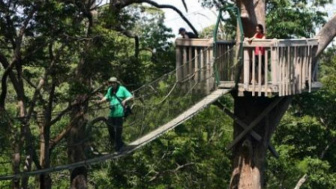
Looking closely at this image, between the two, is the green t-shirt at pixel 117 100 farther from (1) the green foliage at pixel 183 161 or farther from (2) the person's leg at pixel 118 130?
(1) the green foliage at pixel 183 161

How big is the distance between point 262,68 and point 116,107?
2.48m

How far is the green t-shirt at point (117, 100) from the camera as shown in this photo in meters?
7.55

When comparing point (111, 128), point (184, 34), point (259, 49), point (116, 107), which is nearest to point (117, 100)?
point (116, 107)

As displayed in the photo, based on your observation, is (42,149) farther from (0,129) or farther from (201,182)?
(201,182)

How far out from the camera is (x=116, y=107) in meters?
7.66

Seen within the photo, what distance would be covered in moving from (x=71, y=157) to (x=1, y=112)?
2506mm

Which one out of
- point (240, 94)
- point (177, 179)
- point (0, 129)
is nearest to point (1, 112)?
point (0, 129)

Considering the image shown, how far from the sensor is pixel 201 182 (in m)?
17.2

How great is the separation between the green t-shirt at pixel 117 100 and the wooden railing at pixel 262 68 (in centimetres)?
151

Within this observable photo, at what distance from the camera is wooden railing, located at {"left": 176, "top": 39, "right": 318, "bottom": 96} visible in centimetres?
922

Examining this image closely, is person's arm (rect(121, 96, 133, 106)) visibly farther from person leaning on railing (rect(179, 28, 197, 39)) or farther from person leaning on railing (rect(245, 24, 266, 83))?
person leaning on railing (rect(179, 28, 197, 39))

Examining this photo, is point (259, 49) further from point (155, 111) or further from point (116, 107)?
point (116, 107)

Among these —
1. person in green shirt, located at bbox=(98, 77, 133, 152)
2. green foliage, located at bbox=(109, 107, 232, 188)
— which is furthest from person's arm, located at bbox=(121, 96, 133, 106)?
green foliage, located at bbox=(109, 107, 232, 188)

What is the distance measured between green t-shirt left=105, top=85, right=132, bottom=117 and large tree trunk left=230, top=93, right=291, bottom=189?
3.08 m
